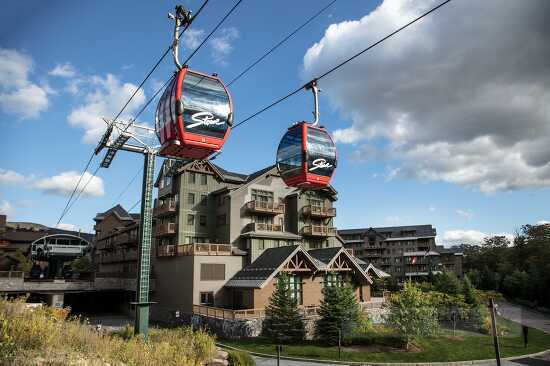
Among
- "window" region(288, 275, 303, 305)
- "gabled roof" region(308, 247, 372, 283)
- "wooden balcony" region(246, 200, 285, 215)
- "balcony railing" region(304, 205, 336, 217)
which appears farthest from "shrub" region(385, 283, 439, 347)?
"balcony railing" region(304, 205, 336, 217)

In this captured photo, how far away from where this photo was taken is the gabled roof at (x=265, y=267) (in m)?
37.7

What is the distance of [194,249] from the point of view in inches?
1561

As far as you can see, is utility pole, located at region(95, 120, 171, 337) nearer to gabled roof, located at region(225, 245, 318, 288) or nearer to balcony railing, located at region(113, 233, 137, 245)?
gabled roof, located at region(225, 245, 318, 288)

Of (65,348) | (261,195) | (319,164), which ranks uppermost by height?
(261,195)

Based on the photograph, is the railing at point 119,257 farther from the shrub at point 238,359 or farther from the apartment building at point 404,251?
the apartment building at point 404,251

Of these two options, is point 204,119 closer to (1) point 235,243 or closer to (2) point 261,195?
(1) point 235,243

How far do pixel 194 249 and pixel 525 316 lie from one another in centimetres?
4818

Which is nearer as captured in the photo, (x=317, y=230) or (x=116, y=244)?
(x=317, y=230)

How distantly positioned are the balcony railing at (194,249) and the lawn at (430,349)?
34.6ft

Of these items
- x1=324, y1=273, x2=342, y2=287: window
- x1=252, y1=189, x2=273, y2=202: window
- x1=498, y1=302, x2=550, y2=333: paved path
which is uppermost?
x1=252, y1=189, x2=273, y2=202: window

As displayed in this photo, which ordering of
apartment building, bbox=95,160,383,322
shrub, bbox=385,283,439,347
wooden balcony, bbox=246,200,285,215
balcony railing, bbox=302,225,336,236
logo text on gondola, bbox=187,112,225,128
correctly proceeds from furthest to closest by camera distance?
1. balcony railing, bbox=302,225,336,236
2. wooden balcony, bbox=246,200,285,215
3. apartment building, bbox=95,160,383,322
4. shrub, bbox=385,283,439,347
5. logo text on gondola, bbox=187,112,225,128

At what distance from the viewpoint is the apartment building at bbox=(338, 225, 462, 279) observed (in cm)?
9925

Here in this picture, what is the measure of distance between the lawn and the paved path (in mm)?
13842

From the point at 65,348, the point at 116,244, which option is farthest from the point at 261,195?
the point at 65,348
